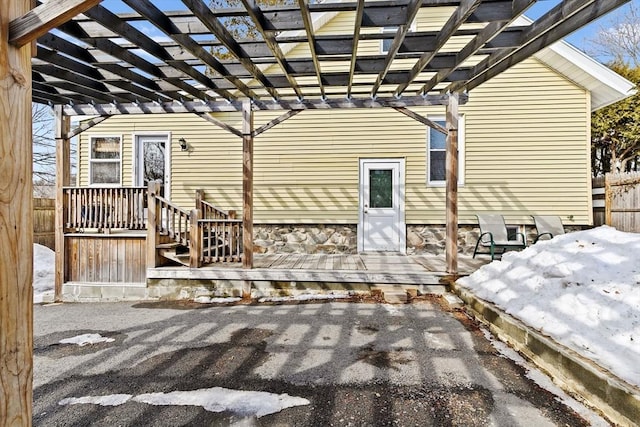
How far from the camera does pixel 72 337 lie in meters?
3.59

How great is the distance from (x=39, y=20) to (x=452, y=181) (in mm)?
4752

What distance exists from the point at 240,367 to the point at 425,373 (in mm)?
1494

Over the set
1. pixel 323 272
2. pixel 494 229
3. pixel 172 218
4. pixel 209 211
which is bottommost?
pixel 323 272

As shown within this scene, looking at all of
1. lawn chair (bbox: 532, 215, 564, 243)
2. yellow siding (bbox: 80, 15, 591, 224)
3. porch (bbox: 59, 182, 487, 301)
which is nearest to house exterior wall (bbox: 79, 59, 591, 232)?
yellow siding (bbox: 80, 15, 591, 224)

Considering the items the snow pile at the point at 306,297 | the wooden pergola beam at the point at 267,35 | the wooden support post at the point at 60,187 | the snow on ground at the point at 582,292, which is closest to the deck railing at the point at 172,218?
the wooden support post at the point at 60,187

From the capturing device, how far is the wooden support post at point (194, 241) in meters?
5.18

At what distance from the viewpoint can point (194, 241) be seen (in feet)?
17.1

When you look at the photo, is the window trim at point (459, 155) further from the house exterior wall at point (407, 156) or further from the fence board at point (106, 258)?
the fence board at point (106, 258)

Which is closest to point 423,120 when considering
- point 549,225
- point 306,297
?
point 306,297

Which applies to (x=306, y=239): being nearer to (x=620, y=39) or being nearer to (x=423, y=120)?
(x=423, y=120)

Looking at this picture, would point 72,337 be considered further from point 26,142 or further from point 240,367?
point 26,142

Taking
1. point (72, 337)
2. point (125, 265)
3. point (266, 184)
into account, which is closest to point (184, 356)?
point (72, 337)

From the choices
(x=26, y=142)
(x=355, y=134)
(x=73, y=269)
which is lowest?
(x=73, y=269)

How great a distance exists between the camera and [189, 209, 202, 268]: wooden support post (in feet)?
17.0
